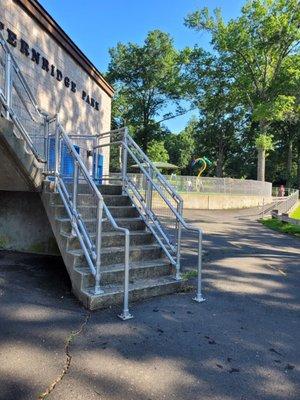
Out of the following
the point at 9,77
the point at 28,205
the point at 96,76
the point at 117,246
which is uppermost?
the point at 96,76

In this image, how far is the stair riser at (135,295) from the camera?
180 inches

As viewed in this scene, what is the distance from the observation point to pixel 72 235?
17.5 feet

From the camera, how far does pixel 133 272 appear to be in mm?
5293

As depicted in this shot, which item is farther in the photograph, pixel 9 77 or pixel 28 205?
pixel 28 205

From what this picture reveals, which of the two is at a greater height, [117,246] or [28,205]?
[28,205]

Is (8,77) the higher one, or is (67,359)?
(8,77)

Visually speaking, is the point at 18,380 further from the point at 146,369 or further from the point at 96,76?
the point at 96,76

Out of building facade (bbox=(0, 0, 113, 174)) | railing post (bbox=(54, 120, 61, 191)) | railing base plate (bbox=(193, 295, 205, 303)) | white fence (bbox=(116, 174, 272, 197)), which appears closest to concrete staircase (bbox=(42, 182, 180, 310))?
railing post (bbox=(54, 120, 61, 191))

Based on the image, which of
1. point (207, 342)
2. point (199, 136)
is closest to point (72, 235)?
point (207, 342)

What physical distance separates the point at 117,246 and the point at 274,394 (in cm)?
325

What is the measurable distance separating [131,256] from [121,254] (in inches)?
10.7

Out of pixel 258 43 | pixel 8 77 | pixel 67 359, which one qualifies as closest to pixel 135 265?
pixel 67 359

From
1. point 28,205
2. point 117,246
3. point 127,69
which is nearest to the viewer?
point 117,246

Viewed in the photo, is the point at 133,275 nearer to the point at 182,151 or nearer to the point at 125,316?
the point at 125,316
